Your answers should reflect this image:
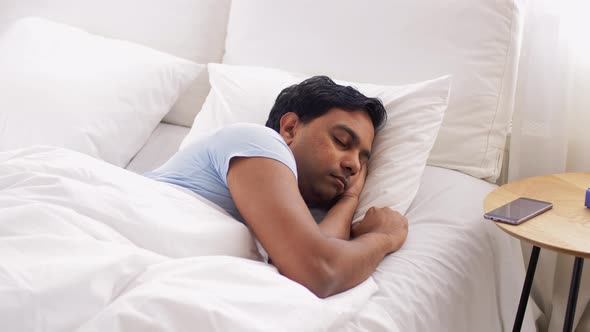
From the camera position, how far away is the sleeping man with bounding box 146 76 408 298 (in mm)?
1211

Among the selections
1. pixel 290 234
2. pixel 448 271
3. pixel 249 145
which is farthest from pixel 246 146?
pixel 448 271

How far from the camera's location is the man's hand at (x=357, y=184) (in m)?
1.57

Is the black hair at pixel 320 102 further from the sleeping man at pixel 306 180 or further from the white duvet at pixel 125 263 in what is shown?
the white duvet at pixel 125 263

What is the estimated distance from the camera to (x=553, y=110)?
187 centimetres

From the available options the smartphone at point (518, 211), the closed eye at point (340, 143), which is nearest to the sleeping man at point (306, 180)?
the closed eye at point (340, 143)

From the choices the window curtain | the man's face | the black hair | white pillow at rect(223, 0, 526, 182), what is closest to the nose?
the man's face

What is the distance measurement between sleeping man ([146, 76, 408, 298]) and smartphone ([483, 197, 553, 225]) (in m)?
0.19

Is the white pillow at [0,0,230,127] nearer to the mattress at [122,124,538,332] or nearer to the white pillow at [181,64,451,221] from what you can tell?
the white pillow at [181,64,451,221]

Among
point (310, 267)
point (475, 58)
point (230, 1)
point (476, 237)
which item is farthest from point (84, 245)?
point (230, 1)

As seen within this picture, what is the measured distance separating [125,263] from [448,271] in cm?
69

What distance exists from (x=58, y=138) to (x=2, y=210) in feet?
3.11

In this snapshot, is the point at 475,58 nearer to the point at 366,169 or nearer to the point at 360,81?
the point at 360,81

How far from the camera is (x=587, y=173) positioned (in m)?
1.76

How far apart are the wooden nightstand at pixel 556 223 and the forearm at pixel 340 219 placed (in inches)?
11.1
